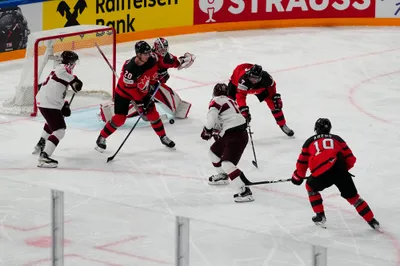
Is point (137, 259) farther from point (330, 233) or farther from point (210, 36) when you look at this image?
point (210, 36)

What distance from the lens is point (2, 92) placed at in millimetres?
11141

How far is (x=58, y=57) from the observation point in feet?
32.6

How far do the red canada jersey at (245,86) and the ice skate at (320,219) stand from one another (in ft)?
6.86

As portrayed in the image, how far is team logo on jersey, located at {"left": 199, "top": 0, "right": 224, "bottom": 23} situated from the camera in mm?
14312

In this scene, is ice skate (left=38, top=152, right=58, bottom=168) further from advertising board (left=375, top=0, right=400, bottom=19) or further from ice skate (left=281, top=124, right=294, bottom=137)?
advertising board (left=375, top=0, right=400, bottom=19)

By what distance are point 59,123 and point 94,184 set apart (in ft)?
2.22

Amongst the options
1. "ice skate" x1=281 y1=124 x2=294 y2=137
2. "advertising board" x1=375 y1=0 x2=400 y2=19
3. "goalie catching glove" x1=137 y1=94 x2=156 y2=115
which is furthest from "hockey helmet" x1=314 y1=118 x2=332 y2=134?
"advertising board" x1=375 y1=0 x2=400 y2=19

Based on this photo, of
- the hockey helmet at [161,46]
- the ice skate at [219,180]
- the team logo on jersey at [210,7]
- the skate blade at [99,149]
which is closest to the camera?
A: the ice skate at [219,180]

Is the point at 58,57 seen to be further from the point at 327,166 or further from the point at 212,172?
the point at 327,166

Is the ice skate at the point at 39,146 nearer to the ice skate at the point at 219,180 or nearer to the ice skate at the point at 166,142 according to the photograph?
the ice skate at the point at 166,142

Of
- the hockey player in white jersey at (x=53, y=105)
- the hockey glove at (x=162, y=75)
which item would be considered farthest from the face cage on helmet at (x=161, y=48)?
the hockey player in white jersey at (x=53, y=105)

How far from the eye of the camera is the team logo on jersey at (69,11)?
12531mm

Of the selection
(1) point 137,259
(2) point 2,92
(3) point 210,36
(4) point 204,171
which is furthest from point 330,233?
(3) point 210,36

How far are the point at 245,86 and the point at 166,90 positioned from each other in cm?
131
